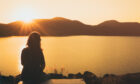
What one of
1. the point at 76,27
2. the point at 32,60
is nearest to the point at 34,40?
the point at 32,60

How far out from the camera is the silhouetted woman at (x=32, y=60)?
5.28 m

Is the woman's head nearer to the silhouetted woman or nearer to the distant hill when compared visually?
the silhouetted woman

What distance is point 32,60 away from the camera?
17.6 ft

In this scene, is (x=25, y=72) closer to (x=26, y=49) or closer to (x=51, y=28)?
(x=26, y=49)

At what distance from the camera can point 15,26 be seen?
107375 millimetres

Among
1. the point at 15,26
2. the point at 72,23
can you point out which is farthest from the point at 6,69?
the point at 72,23

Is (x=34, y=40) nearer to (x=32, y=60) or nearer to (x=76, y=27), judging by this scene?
(x=32, y=60)

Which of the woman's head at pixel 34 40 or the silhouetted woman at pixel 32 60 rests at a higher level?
the woman's head at pixel 34 40

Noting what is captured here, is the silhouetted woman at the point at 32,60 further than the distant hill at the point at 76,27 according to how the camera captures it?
No

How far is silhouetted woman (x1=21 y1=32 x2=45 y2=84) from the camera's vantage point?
17.3 feet

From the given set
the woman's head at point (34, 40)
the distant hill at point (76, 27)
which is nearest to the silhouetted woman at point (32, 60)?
the woman's head at point (34, 40)

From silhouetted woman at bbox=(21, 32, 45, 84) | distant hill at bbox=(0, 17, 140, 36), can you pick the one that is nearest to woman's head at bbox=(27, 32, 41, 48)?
silhouetted woman at bbox=(21, 32, 45, 84)

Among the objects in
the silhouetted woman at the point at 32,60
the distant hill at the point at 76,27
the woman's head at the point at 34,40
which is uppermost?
the distant hill at the point at 76,27

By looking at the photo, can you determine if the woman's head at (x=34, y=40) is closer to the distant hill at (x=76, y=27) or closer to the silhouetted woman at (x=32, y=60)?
the silhouetted woman at (x=32, y=60)
